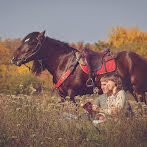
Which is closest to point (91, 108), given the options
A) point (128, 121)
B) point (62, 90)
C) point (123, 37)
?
point (128, 121)

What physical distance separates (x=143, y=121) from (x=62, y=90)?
2530 mm

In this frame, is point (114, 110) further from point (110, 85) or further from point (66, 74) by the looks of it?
point (66, 74)

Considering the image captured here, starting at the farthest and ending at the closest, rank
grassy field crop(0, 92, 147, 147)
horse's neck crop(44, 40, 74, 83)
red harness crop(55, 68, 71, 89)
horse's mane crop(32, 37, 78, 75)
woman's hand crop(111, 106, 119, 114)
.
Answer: horse's mane crop(32, 37, 78, 75) < horse's neck crop(44, 40, 74, 83) < red harness crop(55, 68, 71, 89) < woman's hand crop(111, 106, 119, 114) < grassy field crop(0, 92, 147, 147)

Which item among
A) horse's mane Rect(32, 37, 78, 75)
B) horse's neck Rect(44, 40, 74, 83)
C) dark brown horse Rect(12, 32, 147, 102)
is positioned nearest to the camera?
dark brown horse Rect(12, 32, 147, 102)

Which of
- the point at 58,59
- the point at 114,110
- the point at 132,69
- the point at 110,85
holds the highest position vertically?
the point at 58,59

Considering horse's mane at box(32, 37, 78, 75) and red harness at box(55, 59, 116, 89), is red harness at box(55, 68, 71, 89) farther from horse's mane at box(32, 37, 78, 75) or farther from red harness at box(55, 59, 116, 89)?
horse's mane at box(32, 37, 78, 75)

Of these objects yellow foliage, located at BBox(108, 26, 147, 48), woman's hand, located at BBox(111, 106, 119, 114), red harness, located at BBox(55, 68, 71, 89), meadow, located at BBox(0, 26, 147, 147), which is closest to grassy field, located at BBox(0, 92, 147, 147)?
meadow, located at BBox(0, 26, 147, 147)

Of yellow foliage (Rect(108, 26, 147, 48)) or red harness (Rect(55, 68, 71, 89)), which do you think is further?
yellow foliage (Rect(108, 26, 147, 48))

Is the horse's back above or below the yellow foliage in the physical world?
below

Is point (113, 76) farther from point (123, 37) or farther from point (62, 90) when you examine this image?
point (123, 37)

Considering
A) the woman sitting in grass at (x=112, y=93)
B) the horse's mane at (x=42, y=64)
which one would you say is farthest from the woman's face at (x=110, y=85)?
the horse's mane at (x=42, y=64)

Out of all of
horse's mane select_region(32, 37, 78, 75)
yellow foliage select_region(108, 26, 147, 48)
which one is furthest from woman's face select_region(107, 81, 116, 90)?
yellow foliage select_region(108, 26, 147, 48)

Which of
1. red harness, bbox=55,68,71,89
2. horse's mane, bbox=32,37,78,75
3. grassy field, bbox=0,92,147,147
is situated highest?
horse's mane, bbox=32,37,78,75

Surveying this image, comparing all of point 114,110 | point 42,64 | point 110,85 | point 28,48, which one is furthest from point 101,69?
point 114,110
